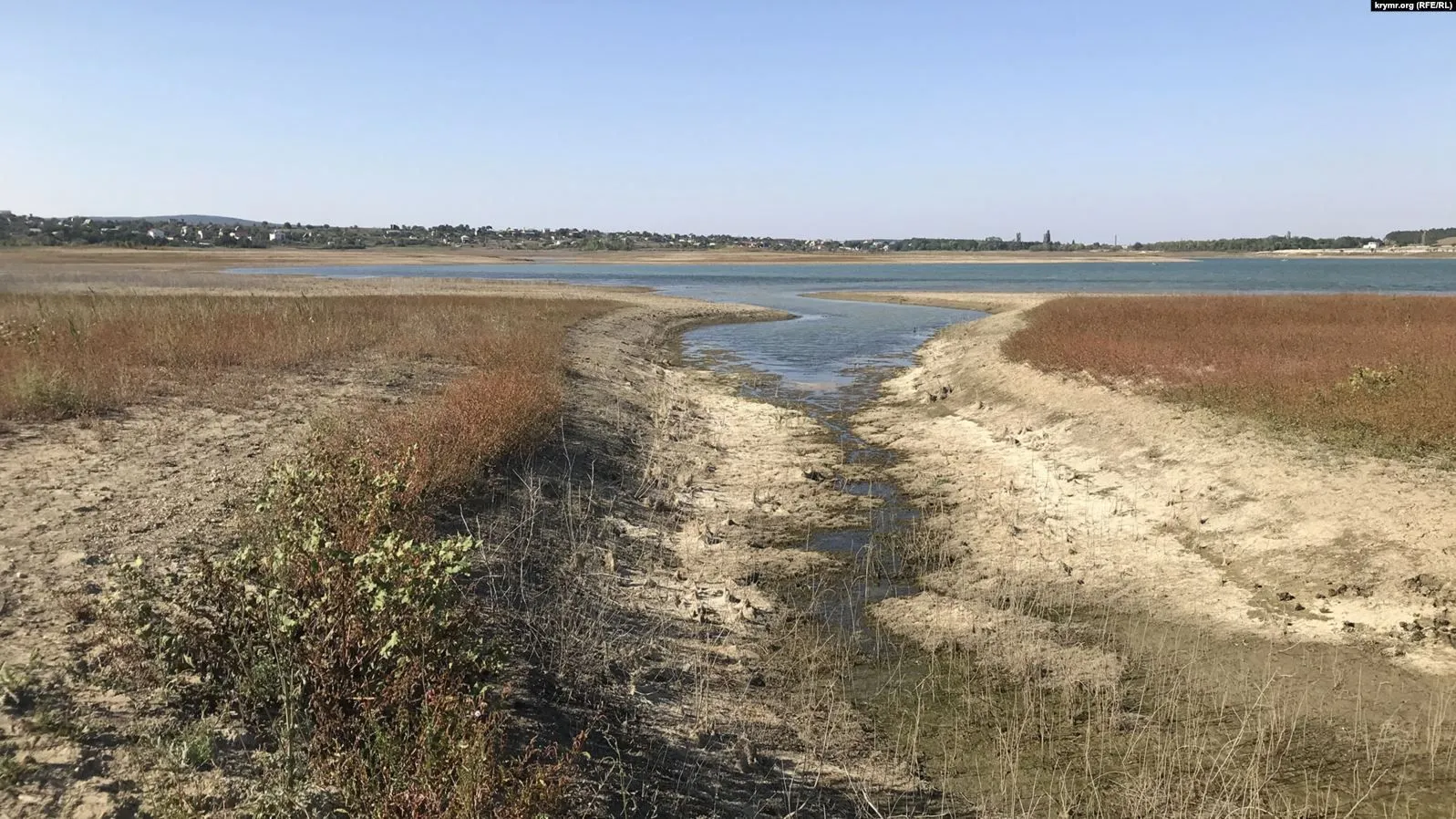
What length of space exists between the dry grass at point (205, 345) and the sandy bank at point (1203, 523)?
8.38 metres

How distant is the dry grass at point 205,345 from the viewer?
40.5 ft

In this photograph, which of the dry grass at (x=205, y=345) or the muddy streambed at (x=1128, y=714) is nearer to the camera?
the muddy streambed at (x=1128, y=714)

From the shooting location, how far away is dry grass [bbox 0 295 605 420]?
40.5 ft

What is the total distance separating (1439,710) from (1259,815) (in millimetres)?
2468

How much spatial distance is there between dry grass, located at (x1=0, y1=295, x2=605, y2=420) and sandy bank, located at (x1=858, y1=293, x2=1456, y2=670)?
838 centimetres

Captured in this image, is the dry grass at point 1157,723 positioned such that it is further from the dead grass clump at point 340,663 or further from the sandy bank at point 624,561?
the dead grass clump at point 340,663

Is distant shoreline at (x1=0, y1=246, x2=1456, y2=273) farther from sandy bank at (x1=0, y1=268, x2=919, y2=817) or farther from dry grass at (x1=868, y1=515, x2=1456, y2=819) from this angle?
dry grass at (x1=868, y1=515, x2=1456, y2=819)

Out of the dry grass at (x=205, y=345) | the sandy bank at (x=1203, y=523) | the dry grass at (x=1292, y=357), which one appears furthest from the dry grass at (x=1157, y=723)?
the dry grass at (x=205, y=345)

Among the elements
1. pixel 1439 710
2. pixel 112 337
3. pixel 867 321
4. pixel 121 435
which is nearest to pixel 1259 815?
pixel 1439 710

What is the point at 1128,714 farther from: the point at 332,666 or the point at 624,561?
the point at 332,666

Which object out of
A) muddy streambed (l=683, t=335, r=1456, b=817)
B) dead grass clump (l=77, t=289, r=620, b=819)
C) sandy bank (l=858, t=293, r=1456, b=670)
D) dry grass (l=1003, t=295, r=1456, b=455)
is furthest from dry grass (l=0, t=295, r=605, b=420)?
dry grass (l=1003, t=295, r=1456, b=455)

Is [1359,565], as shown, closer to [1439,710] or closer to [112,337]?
[1439,710]

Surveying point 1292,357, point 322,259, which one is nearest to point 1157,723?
point 1292,357

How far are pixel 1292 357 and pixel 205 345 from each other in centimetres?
2426
